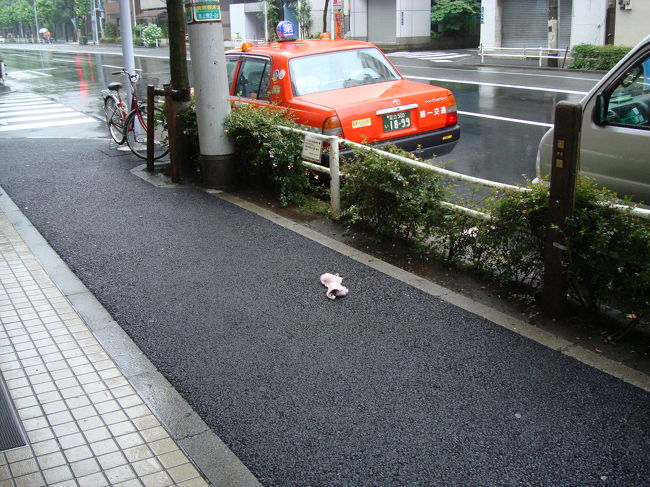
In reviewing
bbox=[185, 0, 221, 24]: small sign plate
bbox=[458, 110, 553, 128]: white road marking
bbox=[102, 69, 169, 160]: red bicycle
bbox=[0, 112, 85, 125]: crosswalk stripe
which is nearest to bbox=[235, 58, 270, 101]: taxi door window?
bbox=[185, 0, 221, 24]: small sign plate

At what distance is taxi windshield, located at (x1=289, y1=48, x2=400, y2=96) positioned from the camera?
870 centimetres

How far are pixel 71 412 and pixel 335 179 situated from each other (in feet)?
12.5

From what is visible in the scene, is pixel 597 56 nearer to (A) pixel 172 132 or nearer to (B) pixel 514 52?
(B) pixel 514 52

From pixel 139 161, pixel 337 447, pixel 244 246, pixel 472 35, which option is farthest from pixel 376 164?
pixel 472 35

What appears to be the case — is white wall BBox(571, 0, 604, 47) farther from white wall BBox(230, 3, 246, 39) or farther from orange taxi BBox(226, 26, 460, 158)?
white wall BBox(230, 3, 246, 39)

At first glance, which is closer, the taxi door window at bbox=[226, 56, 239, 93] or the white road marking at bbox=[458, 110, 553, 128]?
the taxi door window at bbox=[226, 56, 239, 93]

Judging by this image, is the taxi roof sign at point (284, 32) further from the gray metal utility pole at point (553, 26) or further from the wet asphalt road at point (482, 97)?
the gray metal utility pole at point (553, 26)

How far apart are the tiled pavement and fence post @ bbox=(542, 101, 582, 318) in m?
2.70

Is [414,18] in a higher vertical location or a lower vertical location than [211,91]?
higher

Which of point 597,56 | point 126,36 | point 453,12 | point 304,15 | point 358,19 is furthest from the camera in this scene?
point 304,15

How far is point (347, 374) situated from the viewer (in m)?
4.31

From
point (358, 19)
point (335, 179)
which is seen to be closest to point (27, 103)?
point (335, 179)

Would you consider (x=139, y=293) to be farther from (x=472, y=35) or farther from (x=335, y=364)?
(x=472, y=35)

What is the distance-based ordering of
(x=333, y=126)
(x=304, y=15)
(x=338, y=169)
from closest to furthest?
(x=338, y=169) → (x=333, y=126) → (x=304, y=15)
